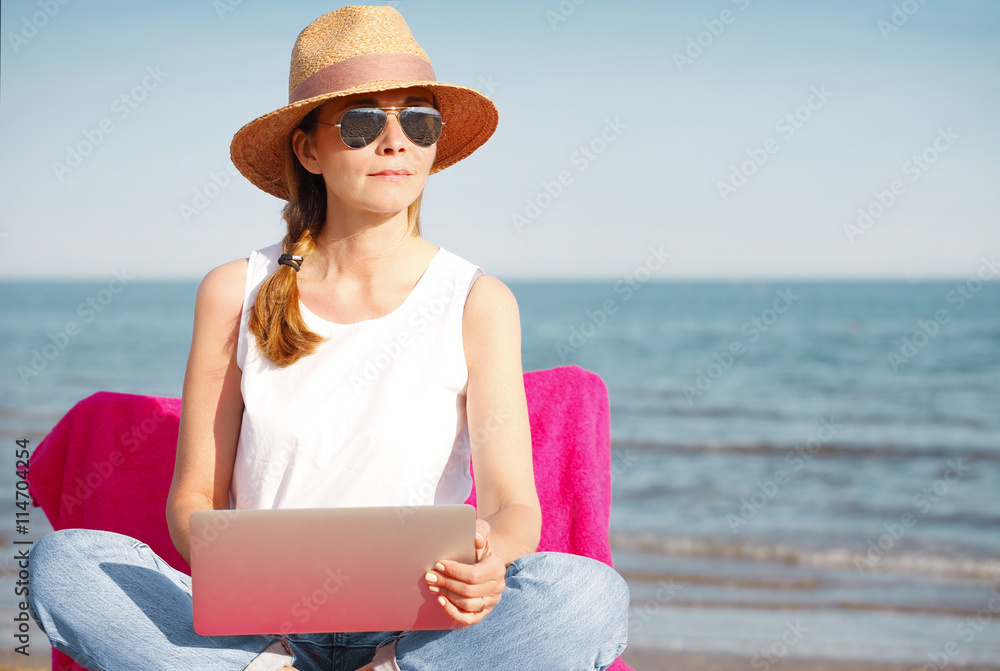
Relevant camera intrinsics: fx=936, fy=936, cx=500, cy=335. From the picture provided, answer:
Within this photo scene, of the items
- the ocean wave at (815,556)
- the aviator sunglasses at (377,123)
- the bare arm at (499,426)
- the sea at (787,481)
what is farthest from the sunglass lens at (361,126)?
the ocean wave at (815,556)

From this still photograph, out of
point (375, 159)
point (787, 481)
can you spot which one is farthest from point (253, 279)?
point (787, 481)

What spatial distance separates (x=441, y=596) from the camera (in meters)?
1.72

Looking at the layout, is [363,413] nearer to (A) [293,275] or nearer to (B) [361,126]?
(A) [293,275]

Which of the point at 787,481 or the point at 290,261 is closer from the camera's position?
the point at 290,261

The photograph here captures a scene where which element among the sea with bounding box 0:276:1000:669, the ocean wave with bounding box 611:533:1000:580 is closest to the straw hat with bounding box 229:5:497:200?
the sea with bounding box 0:276:1000:669

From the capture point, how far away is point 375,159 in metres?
2.17

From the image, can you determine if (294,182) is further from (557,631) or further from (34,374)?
(34,374)

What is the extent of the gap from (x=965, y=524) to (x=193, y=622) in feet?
18.5

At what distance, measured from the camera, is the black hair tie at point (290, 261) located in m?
2.29

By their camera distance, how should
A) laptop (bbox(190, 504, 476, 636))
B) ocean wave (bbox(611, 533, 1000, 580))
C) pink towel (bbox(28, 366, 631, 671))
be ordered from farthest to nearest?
ocean wave (bbox(611, 533, 1000, 580)) < pink towel (bbox(28, 366, 631, 671)) < laptop (bbox(190, 504, 476, 636))

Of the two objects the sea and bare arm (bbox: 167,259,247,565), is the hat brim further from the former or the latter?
the sea

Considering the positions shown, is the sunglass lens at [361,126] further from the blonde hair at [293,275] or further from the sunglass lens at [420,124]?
the blonde hair at [293,275]

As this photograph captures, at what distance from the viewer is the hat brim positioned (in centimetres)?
220

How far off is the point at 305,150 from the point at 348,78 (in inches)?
10.8
